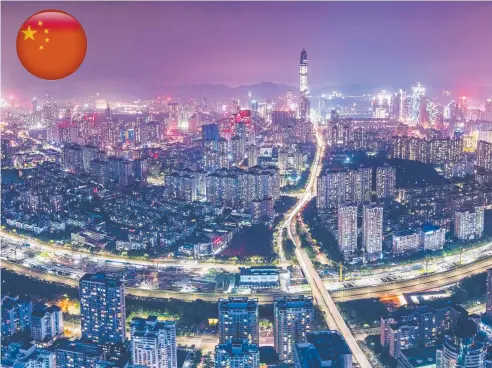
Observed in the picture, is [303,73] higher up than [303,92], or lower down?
higher up

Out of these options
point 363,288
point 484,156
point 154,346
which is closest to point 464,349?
point 154,346

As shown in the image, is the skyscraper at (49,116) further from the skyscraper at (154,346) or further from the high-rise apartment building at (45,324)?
the skyscraper at (154,346)

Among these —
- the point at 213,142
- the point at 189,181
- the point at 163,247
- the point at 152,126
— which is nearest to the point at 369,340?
the point at 163,247

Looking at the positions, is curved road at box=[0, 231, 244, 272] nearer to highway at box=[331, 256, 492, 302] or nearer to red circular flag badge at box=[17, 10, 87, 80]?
highway at box=[331, 256, 492, 302]

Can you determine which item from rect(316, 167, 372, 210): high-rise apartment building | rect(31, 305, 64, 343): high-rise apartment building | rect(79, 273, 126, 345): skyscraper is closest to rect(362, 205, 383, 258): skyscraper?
rect(316, 167, 372, 210): high-rise apartment building

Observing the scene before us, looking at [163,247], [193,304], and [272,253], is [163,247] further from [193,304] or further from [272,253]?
[193,304]

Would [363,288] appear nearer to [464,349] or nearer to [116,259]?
[464,349]

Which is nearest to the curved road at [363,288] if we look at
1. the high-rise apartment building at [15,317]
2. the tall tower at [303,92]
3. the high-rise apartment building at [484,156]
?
the high-rise apartment building at [15,317]
